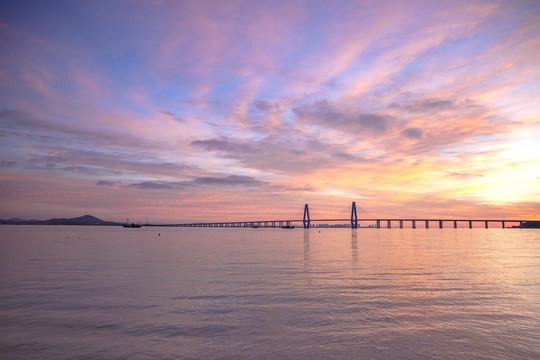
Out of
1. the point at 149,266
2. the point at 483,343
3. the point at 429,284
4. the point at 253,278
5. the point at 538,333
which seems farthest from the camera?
the point at 149,266

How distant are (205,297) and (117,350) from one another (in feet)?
24.3

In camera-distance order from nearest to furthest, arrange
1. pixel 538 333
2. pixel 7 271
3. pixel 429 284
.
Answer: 1. pixel 538 333
2. pixel 429 284
3. pixel 7 271

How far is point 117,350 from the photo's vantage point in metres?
10.3

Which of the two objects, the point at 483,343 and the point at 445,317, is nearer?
the point at 483,343

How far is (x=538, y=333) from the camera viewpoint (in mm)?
12086

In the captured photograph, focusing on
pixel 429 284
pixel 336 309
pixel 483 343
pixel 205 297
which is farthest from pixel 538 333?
pixel 205 297

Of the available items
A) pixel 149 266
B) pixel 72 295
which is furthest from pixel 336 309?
pixel 149 266

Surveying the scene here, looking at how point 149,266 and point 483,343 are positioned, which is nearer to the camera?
point 483,343

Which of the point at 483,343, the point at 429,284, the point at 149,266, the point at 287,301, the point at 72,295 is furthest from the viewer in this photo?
the point at 149,266

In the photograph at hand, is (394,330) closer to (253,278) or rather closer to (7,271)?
(253,278)

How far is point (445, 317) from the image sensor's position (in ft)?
45.8

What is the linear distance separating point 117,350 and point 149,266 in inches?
842

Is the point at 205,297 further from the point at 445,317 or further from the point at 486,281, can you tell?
the point at 486,281

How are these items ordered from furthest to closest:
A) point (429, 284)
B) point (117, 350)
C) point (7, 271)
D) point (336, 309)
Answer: point (7, 271)
point (429, 284)
point (336, 309)
point (117, 350)
